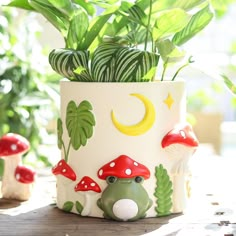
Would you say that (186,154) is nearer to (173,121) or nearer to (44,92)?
(173,121)

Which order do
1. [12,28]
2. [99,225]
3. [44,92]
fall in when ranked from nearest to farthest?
[99,225]
[44,92]
[12,28]

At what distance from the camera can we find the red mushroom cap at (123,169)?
0.79 meters

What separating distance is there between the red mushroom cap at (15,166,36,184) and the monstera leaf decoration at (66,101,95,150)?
0.42ft

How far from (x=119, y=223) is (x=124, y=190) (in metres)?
0.05

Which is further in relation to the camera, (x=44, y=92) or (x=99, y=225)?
(x=44, y=92)

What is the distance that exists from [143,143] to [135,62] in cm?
11

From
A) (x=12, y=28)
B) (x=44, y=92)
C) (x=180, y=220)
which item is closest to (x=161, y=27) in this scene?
(x=180, y=220)

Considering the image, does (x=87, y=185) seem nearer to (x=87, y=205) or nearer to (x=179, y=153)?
(x=87, y=205)

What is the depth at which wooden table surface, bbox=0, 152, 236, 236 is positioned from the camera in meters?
0.76

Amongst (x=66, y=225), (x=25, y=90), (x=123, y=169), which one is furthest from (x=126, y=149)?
(x=25, y=90)

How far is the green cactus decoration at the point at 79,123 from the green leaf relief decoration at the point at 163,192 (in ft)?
0.37

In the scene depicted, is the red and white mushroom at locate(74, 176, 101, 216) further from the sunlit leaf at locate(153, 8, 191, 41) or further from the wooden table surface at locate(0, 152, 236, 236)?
the sunlit leaf at locate(153, 8, 191, 41)

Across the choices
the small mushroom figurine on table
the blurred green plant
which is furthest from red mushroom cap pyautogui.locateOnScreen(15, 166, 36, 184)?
the blurred green plant

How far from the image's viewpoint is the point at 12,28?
167 cm
